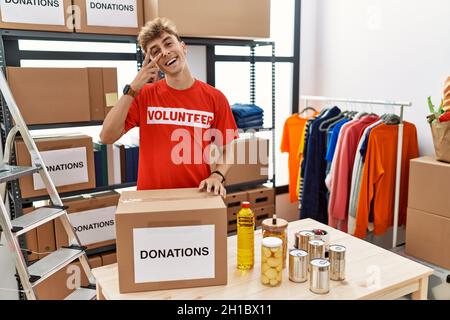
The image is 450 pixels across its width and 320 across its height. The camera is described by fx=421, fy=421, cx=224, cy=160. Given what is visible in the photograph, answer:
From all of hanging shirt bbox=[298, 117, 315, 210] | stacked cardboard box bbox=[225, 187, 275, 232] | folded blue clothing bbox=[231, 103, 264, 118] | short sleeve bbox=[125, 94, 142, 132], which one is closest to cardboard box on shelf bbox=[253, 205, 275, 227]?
stacked cardboard box bbox=[225, 187, 275, 232]

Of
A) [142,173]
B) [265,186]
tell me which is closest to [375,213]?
[265,186]

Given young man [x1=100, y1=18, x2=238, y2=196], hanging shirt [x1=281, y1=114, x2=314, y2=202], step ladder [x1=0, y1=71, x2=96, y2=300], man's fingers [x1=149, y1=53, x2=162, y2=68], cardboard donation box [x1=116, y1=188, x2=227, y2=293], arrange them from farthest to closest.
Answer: hanging shirt [x1=281, y1=114, x2=314, y2=202] < step ladder [x1=0, y1=71, x2=96, y2=300] < young man [x1=100, y1=18, x2=238, y2=196] < man's fingers [x1=149, y1=53, x2=162, y2=68] < cardboard donation box [x1=116, y1=188, x2=227, y2=293]

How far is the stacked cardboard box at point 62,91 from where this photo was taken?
7.56 ft

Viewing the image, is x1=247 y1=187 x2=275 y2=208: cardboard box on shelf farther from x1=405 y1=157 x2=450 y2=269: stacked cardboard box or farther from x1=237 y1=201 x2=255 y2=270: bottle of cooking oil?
x1=237 y1=201 x2=255 y2=270: bottle of cooking oil

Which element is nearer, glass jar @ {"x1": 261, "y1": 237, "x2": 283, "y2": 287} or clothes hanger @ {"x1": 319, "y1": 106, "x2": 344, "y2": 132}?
glass jar @ {"x1": 261, "y1": 237, "x2": 283, "y2": 287}

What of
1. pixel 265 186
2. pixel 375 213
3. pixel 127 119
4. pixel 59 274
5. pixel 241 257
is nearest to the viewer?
pixel 241 257

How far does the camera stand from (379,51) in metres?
3.22

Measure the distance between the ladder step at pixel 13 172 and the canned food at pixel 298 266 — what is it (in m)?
1.42

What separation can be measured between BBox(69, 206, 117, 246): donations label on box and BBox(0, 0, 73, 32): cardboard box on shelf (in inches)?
42.8

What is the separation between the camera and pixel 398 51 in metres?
3.08

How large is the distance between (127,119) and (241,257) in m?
0.80

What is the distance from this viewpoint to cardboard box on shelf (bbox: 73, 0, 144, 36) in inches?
95.8

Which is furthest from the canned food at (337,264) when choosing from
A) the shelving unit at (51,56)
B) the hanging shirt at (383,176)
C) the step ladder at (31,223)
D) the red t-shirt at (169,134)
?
the shelving unit at (51,56)

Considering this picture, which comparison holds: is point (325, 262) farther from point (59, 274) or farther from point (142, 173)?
point (59, 274)
